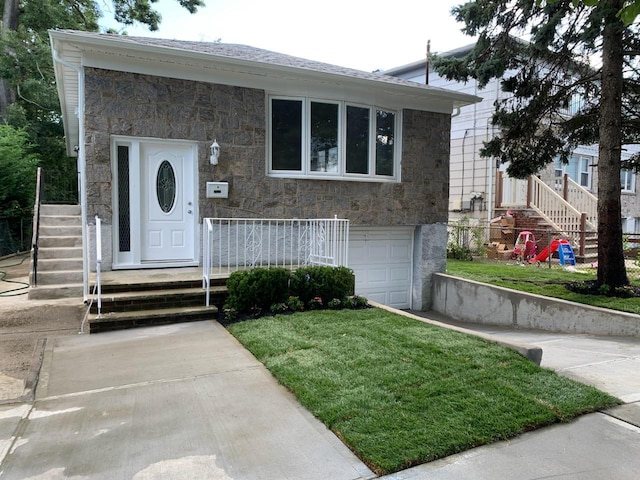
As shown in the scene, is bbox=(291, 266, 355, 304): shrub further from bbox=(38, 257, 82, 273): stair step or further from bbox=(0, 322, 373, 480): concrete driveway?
bbox=(38, 257, 82, 273): stair step

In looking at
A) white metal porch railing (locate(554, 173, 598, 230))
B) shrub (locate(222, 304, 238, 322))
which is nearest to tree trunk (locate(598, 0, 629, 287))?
shrub (locate(222, 304, 238, 322))

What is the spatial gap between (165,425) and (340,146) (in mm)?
6353

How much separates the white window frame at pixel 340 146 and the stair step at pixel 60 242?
3.75m

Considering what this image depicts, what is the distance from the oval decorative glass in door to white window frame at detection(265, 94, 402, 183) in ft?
5.41

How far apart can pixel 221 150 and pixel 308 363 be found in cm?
452

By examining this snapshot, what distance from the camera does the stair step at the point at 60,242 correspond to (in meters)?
7.93

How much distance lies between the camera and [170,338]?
5191 mm

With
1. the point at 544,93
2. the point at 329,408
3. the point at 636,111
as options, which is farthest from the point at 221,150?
the point at 636,111

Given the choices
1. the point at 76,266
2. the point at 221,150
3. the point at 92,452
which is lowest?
the point at 92,452

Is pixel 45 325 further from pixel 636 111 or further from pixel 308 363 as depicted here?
pixel 636 111

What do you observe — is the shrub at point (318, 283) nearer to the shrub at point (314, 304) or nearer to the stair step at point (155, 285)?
the shrub at point (314, 304)

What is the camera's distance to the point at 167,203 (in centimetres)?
732

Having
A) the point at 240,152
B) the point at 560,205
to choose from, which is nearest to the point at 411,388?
the point at 240,152

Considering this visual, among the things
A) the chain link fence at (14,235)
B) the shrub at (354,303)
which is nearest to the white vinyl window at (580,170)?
the shrub at (354,303)
